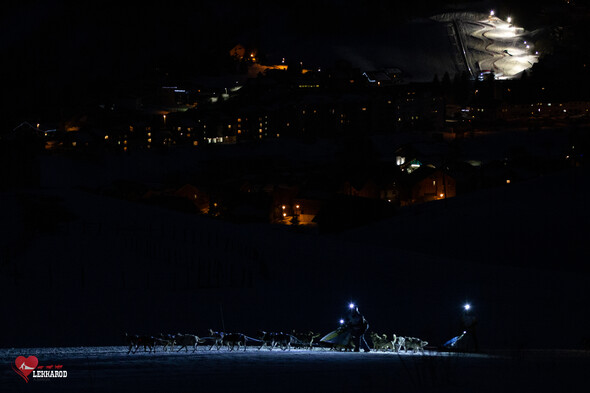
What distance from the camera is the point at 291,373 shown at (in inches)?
256

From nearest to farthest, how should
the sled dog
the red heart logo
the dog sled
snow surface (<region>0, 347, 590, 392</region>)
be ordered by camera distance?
snow surface (<region>0, 347, 590, 392</region>), the red heart logo, the sled dog, the dog sled

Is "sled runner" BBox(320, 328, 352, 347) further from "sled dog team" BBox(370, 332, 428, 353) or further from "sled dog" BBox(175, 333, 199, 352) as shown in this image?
"sled dog" BBox(175, 333, 199, 352)

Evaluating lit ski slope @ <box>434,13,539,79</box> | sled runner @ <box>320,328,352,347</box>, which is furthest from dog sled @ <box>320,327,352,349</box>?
lit ski slope @ <box>434,13,539,79</box>

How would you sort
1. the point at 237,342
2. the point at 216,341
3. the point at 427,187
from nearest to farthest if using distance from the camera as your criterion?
the point at 237,342
the point at 216,341
the point at 427,187

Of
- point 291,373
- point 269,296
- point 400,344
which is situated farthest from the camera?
point 269,296

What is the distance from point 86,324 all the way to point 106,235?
26.3 feet

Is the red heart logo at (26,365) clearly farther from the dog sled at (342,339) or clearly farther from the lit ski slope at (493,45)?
the lit ski slope at (493,45)

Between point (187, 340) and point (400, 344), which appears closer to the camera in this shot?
point (187, 340)

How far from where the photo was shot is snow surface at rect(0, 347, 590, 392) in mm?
5660

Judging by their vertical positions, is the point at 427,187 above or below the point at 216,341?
below

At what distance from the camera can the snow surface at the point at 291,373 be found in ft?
18.6

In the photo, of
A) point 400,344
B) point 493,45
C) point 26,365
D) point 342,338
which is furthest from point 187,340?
point 493,45

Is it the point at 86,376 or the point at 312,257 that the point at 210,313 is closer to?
the point at 312,257

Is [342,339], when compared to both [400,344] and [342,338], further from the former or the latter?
[400,344]
